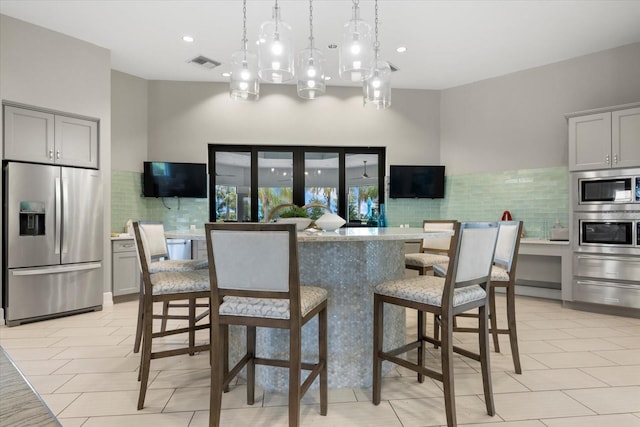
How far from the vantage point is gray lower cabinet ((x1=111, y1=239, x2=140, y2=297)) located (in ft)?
15.1

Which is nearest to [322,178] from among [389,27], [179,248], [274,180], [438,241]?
[274,180]

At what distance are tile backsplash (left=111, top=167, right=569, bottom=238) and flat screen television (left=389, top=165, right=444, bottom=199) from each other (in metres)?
0.19

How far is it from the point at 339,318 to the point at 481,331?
0.80 m

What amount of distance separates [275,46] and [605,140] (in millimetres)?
3863

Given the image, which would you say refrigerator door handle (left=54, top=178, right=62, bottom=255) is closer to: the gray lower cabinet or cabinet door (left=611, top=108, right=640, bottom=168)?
the gray lower cabinet

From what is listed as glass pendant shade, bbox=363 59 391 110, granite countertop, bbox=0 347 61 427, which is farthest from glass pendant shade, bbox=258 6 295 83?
granite countertop, bbox=0 347 61 427

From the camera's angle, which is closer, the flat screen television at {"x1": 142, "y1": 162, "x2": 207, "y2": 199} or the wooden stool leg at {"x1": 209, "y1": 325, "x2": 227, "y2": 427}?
the wooden stool leg at {"x1": 209, "y1": 325, "x2": 227, "y2": 427}

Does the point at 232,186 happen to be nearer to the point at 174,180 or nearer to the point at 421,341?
the point at 174,180

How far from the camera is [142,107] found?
5.44m

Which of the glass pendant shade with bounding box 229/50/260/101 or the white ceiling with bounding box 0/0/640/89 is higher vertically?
the white ceiling with bounding box 0/0/640/89

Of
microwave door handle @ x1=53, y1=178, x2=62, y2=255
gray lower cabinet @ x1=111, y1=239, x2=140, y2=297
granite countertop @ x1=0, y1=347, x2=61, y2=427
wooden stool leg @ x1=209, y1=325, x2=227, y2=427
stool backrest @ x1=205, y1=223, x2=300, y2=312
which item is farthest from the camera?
gray lower cabinet @ x1=111, y1=239, x2=140, y2=297

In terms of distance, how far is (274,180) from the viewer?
5.93 m

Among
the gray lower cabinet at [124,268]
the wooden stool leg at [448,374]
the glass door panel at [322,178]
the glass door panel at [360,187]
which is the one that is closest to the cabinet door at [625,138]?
the glass door panel at [360,187]

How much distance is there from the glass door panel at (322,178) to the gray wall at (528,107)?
179 centimetres
